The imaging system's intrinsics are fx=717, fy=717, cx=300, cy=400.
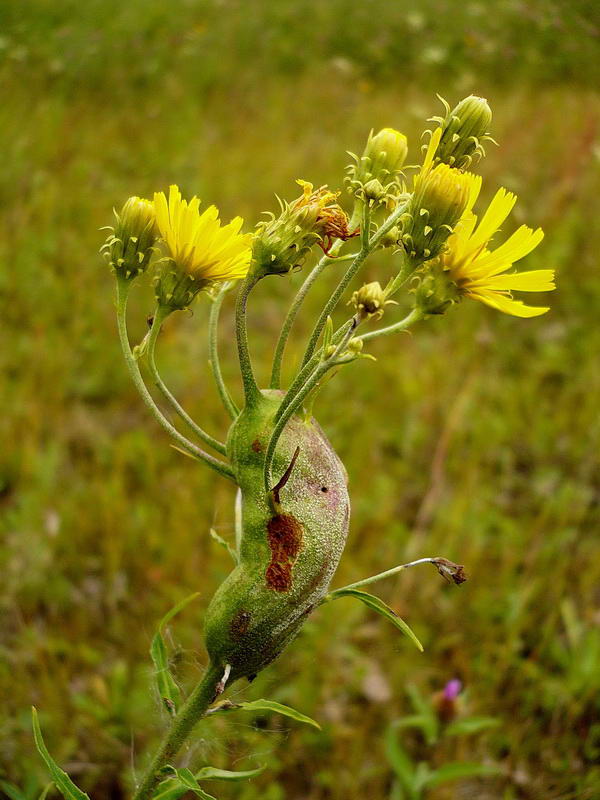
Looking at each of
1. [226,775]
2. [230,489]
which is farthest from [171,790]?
[230,489]

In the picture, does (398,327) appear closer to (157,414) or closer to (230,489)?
(157,414)

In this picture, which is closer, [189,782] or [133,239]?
[189,782]

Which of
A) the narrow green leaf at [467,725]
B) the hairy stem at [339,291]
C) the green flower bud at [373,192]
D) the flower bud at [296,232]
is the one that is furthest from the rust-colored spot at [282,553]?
the narrow green leaf at [467,725]

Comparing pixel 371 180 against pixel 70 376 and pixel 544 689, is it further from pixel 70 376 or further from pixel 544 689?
pixel 70 376

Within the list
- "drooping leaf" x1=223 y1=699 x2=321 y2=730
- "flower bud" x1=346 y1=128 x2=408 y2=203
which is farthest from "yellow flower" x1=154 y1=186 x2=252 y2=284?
"drooping leaf" x1=223 y1=699 x2=321 y2=730

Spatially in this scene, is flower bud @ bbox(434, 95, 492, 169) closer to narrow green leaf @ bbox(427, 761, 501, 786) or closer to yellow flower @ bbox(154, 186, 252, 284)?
yellow flower @ bbox(154, 186, 252, 284)

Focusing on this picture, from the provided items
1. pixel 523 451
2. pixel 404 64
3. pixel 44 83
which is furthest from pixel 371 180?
pixel 404 64
